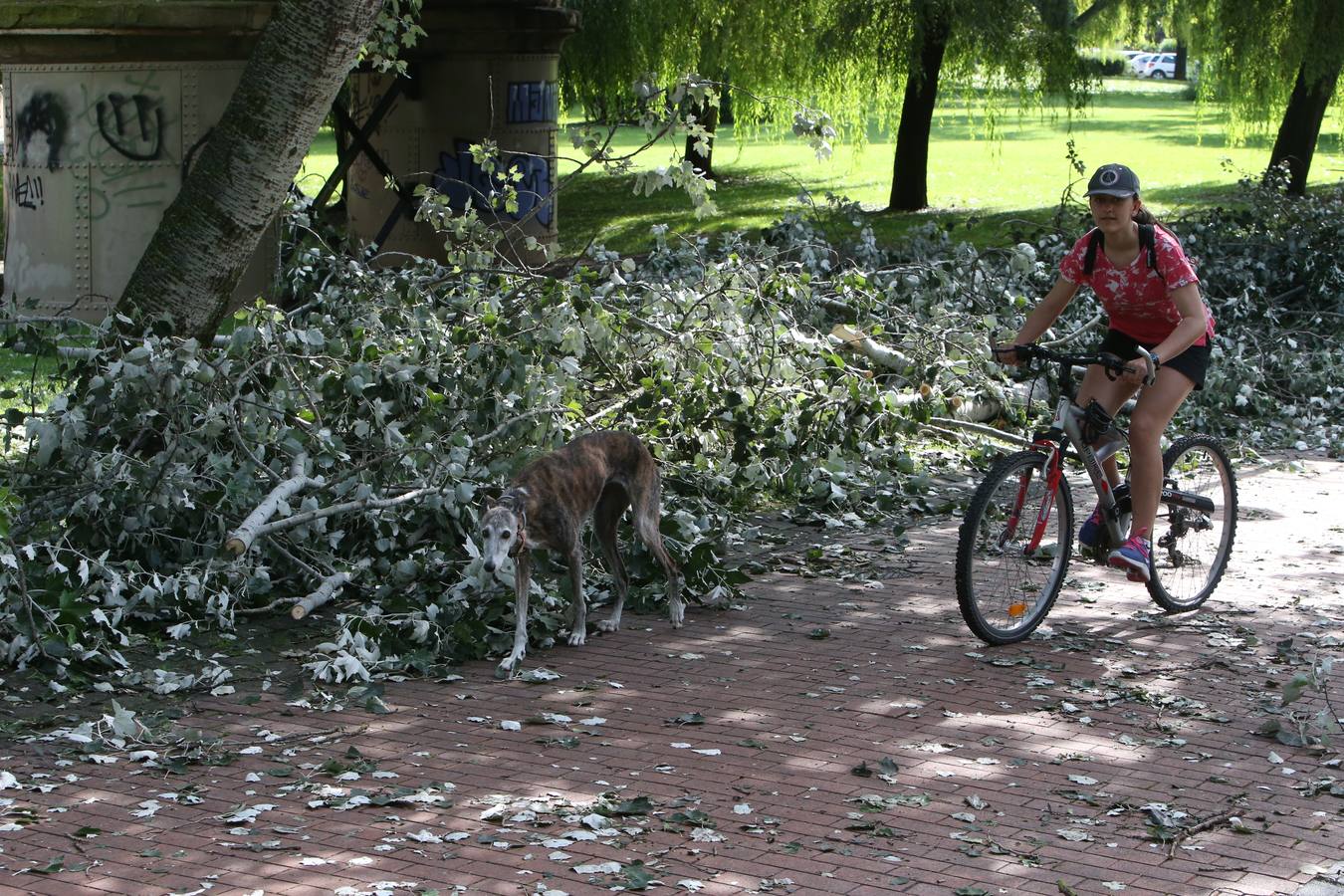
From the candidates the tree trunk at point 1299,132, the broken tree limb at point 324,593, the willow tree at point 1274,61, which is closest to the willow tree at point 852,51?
the willow tree at point 1274,61

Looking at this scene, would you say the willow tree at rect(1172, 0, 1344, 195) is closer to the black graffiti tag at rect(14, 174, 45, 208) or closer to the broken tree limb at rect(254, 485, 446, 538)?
the black graffiti tag at rect(14, 174, 45, 208)

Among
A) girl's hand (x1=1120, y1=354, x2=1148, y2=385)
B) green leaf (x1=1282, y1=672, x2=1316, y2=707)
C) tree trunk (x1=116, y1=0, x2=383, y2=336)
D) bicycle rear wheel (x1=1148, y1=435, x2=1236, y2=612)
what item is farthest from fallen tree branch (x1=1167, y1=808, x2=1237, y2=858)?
tree trunk (x1=116, y1=0, x2=383, y2=336)

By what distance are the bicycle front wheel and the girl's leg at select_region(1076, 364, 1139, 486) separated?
0.97ft

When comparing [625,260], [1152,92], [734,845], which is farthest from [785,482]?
[1152,92]

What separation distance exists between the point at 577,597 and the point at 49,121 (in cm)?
1128

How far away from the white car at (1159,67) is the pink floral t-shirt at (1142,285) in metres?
81.8

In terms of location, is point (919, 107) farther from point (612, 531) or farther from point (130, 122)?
point (612, 531)

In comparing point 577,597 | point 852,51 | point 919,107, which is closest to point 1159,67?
point 919,107

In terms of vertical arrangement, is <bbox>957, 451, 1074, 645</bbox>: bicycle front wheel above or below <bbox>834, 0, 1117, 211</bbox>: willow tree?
below

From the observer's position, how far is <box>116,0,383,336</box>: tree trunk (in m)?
8.16

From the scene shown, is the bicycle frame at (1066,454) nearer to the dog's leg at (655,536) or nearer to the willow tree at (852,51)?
the dog's leg at (655,536)

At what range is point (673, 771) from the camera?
216 inches

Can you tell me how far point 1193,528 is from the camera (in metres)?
7.68

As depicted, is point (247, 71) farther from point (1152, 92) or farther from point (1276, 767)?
point (1152, 92)
